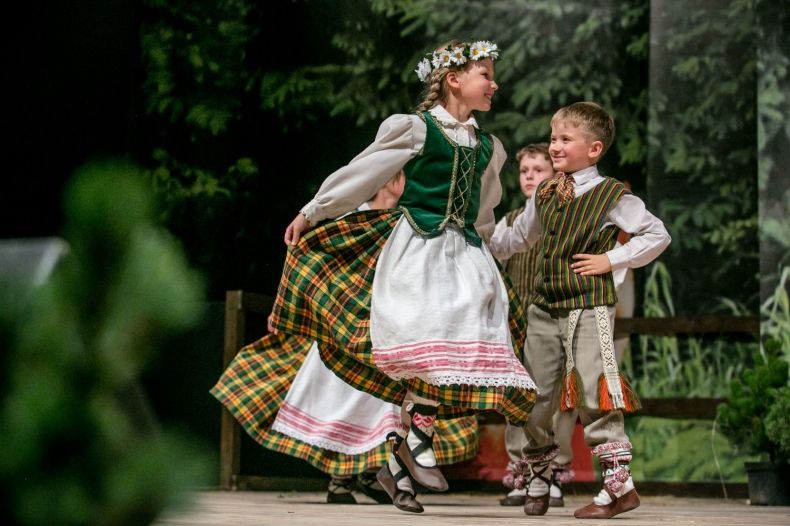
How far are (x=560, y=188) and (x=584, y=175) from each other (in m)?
0.08

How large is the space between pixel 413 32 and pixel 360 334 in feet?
10.7

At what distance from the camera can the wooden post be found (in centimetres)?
532

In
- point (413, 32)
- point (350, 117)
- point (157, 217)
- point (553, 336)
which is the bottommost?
point (553, 336)

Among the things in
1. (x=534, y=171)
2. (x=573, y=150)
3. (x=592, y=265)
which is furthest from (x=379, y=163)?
(x=534, y=171)

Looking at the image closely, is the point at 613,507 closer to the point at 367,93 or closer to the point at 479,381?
the point at 479,381

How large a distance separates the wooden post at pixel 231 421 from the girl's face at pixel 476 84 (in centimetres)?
228

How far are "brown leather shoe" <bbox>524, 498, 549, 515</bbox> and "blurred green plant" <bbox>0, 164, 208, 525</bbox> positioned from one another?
10.4ft

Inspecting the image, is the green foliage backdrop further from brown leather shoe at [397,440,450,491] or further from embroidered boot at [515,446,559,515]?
brown leather shoe at [397,440,450,491]

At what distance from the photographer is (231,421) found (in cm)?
535

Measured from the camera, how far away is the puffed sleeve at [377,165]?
3424 mm

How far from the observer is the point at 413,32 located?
6.29 m

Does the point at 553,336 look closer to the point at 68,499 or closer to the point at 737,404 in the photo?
the point at 737,404

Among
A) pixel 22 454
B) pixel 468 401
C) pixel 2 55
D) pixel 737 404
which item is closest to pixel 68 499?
pixel 22 454

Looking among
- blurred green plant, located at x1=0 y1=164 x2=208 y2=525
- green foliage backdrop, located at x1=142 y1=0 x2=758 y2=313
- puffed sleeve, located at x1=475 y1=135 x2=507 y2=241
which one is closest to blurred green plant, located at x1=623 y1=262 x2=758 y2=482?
green foliage backdrop, located at x1=142 y1=0 x2=758 y2=313
